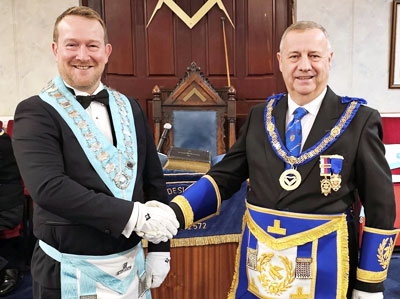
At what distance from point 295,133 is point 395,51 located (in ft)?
13.5

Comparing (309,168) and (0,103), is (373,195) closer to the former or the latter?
(309,168)

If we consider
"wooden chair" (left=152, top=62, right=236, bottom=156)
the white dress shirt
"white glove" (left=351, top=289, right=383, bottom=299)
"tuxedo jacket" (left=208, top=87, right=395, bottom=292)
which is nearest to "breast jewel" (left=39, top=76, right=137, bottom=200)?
"tuxedo jacket" (left=208, top=87, right=395, bottom=292)

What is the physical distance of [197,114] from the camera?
4207 millimetres

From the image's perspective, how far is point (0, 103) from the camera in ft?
15.6

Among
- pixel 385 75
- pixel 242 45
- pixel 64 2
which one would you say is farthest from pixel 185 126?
pixel 385 75

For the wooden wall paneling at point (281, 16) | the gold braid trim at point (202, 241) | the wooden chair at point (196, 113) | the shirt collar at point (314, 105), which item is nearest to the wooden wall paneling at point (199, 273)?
the gold braid trim at point (202, 241)

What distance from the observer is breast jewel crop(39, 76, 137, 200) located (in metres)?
1.30

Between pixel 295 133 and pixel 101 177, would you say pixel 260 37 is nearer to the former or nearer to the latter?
pixel 295 133

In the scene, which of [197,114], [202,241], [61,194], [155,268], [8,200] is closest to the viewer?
[61,194]

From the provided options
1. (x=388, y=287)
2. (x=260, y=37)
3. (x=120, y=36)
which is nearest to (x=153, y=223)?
(x=388, y=287)

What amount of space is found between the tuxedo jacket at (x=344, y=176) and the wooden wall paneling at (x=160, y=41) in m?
3.74

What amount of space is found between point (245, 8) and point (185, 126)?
1781 millimetres

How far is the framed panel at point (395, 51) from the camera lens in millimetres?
4782

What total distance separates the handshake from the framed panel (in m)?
4.38
